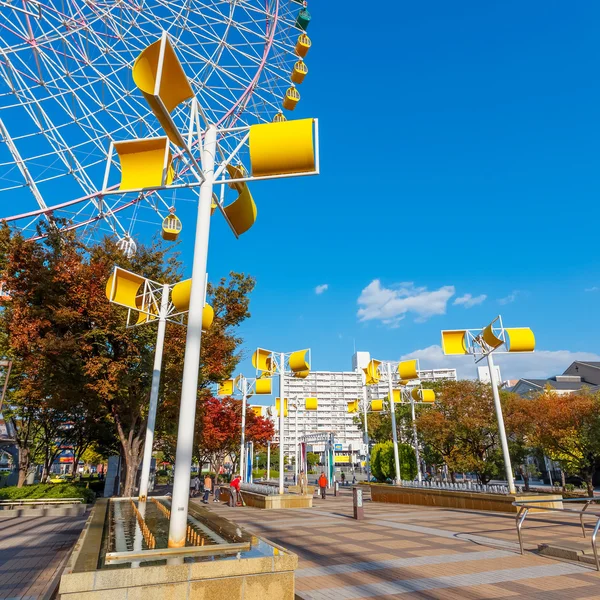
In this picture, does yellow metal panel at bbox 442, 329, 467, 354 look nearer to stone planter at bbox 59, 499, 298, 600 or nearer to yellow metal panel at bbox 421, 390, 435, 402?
yellow metal panel at bbox 421, 390, 435, 402

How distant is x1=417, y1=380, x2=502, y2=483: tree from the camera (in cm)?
3005

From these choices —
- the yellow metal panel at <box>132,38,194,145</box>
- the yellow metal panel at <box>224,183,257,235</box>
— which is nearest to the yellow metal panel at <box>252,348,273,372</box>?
the yellow metal panel at <box>224,183,257,235</box>

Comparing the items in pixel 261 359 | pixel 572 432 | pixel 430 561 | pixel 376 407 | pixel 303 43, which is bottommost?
pixel 430 561

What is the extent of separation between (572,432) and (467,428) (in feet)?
20.0

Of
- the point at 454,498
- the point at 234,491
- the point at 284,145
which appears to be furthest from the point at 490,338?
the point at 234,491

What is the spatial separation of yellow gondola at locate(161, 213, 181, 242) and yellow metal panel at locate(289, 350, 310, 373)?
7603mm

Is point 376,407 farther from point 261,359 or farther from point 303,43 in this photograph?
point 303,43

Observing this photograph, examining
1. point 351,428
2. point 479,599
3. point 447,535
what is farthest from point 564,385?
point 351,428

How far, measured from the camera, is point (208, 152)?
23.2ft

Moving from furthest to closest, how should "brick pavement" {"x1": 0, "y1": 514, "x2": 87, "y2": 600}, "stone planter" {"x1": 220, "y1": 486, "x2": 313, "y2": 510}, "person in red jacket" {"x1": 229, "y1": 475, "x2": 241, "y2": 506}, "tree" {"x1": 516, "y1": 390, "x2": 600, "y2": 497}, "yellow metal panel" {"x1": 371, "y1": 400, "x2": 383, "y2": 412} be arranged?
"yellow metal panel" {"x1": 371, "y1": 400, "x2": 383, "y2": 412}, "tree" {"x1": 516, "y1": 390, "x2": 600, "y2": 497}, "person in red jacket" {"x1": 229, "y1": 475, "x2": 241, "y2": 506}, "stone planter" {"x1": 220, "y1": 486, "x2": 313, "y2": 510}, "brick pavement" {"x1": 0, "y1": 514, "x2": 87, "y2": 600}

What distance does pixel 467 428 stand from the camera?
30.1 metres

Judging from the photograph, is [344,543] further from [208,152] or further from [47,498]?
[47,498]

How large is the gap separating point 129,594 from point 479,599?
457cm

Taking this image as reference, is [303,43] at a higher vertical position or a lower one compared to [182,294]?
higher
